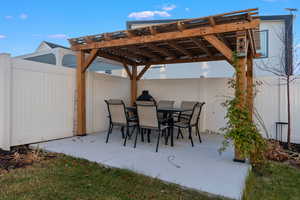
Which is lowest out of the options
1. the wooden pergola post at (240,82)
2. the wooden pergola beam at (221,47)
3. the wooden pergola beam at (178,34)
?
the wooden pergola post at (240,82)

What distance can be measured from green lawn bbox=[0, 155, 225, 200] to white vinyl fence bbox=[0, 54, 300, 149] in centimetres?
151

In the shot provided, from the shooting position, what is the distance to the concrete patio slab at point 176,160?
2449 millimetres

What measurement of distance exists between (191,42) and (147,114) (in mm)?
2182

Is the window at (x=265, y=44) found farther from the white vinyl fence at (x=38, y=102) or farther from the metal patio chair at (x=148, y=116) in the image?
the white vinyl fence at (x=38, y=102)

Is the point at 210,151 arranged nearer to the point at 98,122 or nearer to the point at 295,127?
the point at 295,127

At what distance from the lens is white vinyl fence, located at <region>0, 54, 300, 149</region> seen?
3.79 metres

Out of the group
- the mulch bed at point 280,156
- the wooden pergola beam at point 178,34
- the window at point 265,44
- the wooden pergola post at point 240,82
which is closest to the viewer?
the wooden pergola post at point 240,82

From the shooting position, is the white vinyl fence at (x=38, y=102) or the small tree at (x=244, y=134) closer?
the small tree at (x=244, y=134)

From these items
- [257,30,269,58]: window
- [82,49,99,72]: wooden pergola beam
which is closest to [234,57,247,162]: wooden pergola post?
[82,49,99,72]: wooden pergola beam

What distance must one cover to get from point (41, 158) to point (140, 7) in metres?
8.63

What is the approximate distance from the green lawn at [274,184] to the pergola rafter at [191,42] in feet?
3.56

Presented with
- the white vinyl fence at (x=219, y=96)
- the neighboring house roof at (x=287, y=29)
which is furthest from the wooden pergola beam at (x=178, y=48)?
the neighboring house roof at (x=287, y=29)

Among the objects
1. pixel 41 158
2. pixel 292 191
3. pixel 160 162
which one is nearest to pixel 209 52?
pixel 160 162

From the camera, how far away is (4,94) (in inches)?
142
